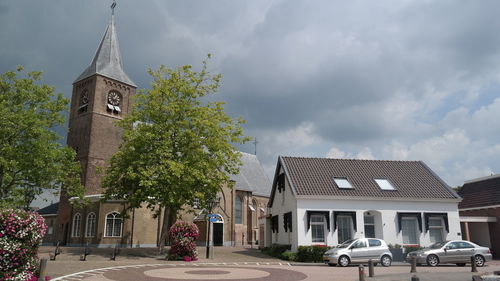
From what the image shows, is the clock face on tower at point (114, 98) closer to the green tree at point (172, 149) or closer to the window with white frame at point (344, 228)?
the green tree at point (172, 149)

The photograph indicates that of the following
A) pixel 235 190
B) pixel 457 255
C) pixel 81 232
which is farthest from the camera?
pixel 235 190

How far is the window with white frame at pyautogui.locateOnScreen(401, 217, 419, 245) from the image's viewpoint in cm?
2711

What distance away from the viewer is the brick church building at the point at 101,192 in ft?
118

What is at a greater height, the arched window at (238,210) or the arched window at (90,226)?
the arched window at (238,210)

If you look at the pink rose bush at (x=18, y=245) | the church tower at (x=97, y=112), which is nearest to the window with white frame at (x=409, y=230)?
the pink rose bush at (x=18, y=245)

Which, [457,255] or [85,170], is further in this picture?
[85,170]

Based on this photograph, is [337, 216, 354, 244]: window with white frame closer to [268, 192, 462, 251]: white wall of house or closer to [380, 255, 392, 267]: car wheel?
[268, 192, 462, 251]: white wall of house

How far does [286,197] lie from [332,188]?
3598 millimetres

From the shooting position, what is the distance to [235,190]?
4700 centimetres

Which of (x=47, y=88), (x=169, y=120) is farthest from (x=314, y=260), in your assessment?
(x=47, y=88)

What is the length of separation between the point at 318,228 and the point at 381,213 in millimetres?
4810

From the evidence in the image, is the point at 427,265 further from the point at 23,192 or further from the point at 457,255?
the point at 23,192

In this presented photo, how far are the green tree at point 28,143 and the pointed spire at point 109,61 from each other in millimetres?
16405

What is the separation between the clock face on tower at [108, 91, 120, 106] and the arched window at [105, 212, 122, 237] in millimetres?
14638
